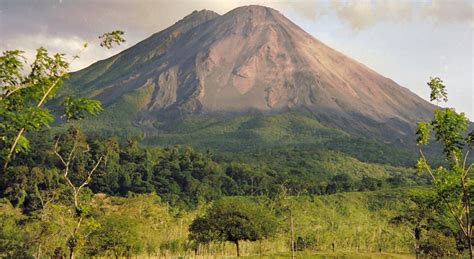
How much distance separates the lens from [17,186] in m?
98.6

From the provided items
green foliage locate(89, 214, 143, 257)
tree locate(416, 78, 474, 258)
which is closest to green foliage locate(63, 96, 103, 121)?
tree locate(416, 78, 474, 258)

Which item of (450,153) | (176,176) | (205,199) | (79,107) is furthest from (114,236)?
(176,176)

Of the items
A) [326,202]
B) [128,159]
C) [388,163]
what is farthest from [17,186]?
[388,163]

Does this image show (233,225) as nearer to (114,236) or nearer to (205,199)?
(114,236)

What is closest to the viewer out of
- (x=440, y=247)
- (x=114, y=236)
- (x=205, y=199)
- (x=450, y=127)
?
(x=450, y=127)

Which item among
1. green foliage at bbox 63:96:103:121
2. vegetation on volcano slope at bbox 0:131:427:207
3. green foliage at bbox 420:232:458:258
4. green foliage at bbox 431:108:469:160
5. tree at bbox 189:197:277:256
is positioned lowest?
green foliage at bbox 420:232:458:258

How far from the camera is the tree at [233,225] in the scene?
177ft

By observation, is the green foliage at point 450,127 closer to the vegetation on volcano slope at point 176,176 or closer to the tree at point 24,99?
the tree at point 24,99

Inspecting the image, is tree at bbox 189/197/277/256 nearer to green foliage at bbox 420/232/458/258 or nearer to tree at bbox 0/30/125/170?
green foliage at bbox 420/232/458/258

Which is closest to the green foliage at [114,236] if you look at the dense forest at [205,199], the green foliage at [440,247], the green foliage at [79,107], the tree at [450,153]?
the dense forest at [205,199]

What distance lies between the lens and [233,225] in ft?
178

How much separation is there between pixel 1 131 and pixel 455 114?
13.9 m

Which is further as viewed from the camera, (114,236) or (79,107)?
(114,236)

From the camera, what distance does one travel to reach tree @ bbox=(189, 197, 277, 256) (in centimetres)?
5406
